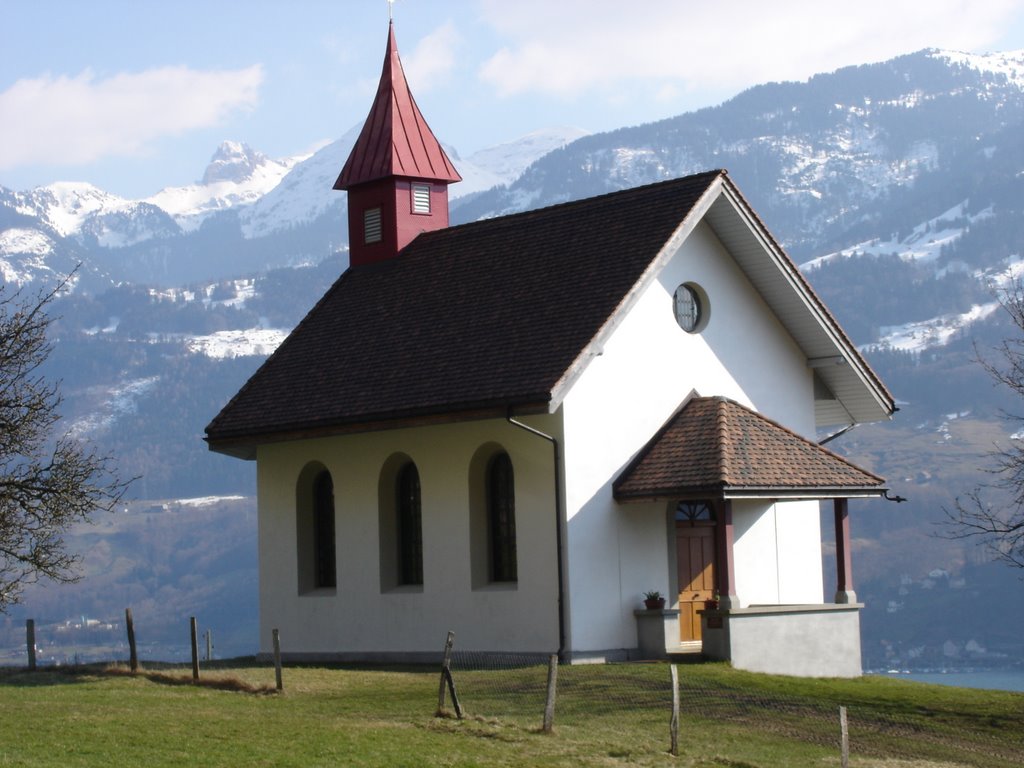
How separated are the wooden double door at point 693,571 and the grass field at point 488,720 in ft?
10.2

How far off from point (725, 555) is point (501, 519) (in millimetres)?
4957

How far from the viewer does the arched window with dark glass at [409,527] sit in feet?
123

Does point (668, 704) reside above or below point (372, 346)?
below

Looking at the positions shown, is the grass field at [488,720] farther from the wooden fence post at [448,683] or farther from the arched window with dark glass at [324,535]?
the arched window with dark glass at [324,535]

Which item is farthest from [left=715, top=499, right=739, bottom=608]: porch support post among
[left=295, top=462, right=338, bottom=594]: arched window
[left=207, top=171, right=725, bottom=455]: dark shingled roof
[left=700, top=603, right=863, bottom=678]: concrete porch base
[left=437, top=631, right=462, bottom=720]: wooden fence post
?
[left=295, top=462, right=338, bottom=594]: arched window

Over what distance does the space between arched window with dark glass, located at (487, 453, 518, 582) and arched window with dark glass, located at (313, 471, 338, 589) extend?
5263 mm

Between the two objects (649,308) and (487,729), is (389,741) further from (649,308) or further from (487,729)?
(649,308)

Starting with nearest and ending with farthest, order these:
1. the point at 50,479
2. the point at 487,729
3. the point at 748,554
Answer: the point at 487,729
the point at 50,479
the point at 748,554

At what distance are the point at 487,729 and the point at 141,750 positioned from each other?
469 cm

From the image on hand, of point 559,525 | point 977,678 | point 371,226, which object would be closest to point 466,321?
point 559,525

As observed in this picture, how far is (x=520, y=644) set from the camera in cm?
3412

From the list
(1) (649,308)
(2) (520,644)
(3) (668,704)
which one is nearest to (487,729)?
(3) (668,704)

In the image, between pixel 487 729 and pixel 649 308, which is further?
pixel 649 308

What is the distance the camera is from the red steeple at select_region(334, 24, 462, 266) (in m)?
43.9
